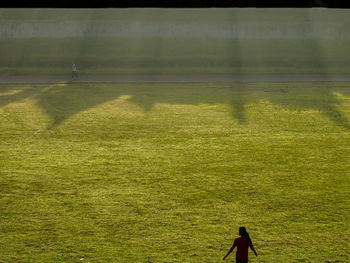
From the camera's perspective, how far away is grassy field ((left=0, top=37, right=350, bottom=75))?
125ft

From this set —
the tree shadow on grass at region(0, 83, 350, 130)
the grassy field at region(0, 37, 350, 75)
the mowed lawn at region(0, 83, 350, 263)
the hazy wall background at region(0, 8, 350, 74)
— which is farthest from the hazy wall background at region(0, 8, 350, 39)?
the mowed lawn at region(0, 83, 350, 263)

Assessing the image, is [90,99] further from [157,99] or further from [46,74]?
[46,74]

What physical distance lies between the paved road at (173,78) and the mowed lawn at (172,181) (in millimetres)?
10093

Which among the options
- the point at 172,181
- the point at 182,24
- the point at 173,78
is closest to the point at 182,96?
the point at 173,78

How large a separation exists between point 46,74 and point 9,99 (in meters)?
13.0

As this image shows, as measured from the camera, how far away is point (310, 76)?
1387 inches

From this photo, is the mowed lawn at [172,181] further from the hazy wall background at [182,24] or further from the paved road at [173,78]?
the hazy wall background at [182,24]

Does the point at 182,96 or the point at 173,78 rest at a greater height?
the point at 182,96

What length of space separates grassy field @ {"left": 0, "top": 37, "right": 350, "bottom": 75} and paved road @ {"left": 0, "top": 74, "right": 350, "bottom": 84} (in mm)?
2053

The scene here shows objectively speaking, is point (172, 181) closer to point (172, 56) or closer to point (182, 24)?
point (172, 56)

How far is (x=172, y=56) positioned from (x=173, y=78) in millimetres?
6872

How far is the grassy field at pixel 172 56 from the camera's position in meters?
38.2

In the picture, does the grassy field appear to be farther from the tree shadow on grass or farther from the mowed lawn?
the mowed lawn

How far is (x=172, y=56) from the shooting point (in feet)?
133
